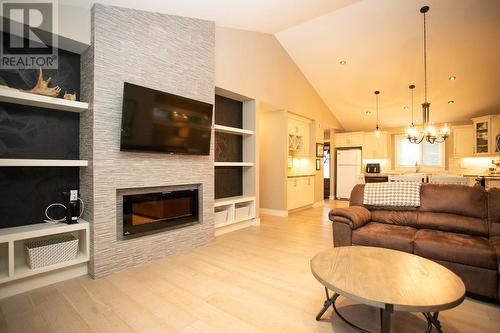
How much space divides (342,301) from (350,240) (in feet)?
2.82

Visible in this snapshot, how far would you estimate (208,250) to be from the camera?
3.32 meters

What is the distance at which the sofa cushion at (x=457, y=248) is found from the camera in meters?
2.09

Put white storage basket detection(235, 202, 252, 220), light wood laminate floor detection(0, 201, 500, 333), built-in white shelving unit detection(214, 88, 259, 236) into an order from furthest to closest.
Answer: white storage basket detection(235, 202, 252, 220), built-in white shelving unit detection(214, 88, 259, 236), light wood laminate floor detection(0, 201, 500, 333)

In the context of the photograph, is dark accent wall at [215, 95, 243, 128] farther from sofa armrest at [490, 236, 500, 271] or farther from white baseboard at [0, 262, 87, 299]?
sofa armrest at [490, 236, 500, 271]

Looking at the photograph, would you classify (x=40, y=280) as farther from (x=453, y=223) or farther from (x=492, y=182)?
(x=492, y=182)

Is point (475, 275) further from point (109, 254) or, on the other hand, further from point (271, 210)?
point (271, 210)

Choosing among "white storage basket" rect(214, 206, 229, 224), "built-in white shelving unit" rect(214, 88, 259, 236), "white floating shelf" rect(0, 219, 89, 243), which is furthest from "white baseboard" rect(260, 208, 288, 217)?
"white floating shelf" rect(0, 219, 89, 243)

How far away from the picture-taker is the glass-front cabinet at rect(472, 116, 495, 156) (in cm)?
603

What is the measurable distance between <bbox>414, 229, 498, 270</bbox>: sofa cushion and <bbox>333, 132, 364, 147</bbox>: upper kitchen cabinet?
6053 mm

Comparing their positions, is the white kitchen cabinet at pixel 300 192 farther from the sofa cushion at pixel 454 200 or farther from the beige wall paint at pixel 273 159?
the sofa cushion at pixel 454 200

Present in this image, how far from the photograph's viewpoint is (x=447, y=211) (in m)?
2.87

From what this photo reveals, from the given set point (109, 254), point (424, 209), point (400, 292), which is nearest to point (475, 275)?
point (424, 209)

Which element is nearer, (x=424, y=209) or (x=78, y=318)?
(x=78, y=318)

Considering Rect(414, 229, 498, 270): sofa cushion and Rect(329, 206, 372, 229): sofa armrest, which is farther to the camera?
Rect(329, 206, 372, 229): sofa armrest
